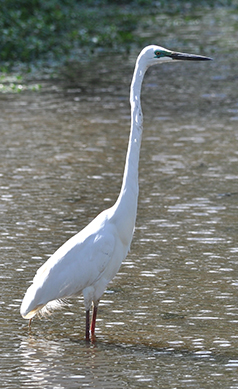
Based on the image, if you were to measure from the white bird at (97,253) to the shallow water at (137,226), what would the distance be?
14.2 inches

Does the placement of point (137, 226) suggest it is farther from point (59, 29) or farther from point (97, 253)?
point (59, 29)

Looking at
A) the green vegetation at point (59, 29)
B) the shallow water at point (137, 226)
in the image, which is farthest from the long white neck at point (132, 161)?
the green vegetation at point (59, 29)

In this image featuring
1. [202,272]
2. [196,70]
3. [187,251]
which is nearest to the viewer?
[202,272]

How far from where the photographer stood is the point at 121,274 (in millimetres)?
7211

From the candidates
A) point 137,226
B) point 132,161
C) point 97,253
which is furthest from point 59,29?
point 97,253

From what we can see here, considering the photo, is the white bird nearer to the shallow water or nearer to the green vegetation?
the shallow water

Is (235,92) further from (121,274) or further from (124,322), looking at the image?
(124,322)

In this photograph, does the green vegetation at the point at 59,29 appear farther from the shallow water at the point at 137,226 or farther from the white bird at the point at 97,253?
the white bird at the point at 97,253

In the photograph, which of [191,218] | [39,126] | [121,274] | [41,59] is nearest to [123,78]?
[41,59]

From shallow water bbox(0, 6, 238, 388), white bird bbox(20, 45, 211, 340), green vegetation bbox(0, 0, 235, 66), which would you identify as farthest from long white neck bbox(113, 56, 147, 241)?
green vegetation bbox(0, 0, 235, 66)

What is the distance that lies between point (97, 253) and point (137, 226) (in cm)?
281

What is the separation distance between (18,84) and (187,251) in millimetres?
9686

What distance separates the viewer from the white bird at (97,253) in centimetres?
564

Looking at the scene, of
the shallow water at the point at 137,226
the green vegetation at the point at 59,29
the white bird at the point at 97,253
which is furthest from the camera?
the green vegetation at the point at 59,29
